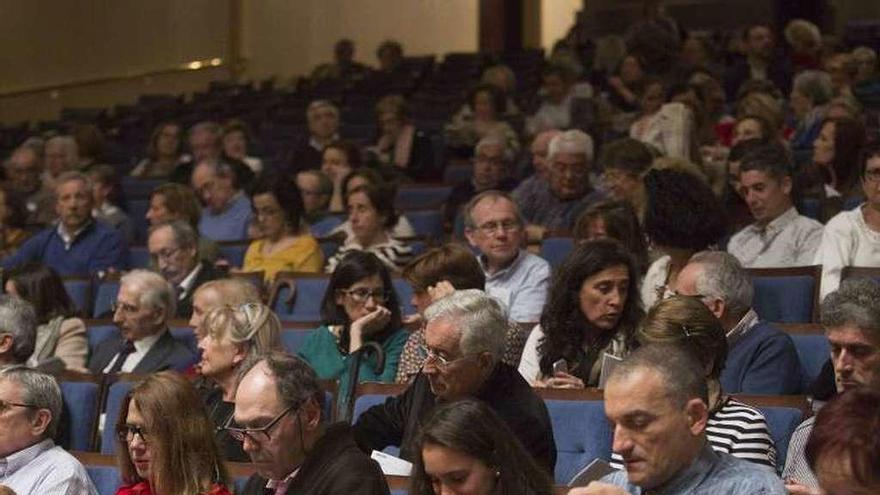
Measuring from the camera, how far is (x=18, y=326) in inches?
233

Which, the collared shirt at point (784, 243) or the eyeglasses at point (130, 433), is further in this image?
the collared shirt at point (784, 243)

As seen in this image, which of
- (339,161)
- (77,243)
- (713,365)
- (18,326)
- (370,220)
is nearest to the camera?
(713,365)

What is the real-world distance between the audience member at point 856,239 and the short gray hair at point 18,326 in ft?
8.04

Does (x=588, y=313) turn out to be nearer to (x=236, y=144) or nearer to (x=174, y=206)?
(x=174, y=206)

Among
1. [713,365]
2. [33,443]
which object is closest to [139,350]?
[33,443]

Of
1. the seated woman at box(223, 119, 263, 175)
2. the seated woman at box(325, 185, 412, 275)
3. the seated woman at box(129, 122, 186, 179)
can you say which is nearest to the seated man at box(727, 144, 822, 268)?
the seated woman at box(325, 185, 412, 275)

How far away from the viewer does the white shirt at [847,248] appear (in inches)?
236

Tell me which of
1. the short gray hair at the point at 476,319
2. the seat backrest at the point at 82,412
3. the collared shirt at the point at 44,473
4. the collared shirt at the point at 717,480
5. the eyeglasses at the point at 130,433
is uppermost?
the short gray hair at the point at 476,319

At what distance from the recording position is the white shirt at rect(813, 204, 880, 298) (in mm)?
6004

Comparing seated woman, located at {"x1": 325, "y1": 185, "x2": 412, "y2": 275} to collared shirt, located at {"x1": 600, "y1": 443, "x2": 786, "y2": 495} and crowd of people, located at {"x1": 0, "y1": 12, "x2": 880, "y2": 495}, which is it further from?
collared shirt, located at {"x1": 600, "y1": 443, "x2": 786, "y2": 495}

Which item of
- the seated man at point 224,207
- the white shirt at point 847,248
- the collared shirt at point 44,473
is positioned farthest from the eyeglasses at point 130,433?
the seated man at point 224,207

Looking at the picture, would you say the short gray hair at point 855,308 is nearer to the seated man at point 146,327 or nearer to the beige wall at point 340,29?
the seated man at point 146,327

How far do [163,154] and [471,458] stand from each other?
26.6 feet

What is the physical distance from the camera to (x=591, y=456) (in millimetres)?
4641
